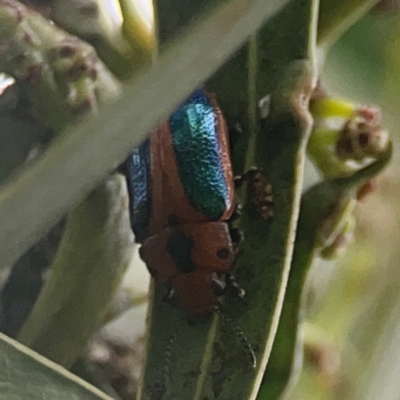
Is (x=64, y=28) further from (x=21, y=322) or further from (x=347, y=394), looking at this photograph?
(x=347, y=394)

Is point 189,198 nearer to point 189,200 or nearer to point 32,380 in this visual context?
point 189,200

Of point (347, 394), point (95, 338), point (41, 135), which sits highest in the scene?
point (41, 135)

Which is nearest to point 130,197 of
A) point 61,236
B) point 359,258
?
point 61,236

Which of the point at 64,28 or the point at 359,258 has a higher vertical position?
the point at 64,28

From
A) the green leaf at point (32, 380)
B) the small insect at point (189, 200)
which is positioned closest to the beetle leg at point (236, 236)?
the small insect at point (189, 200)

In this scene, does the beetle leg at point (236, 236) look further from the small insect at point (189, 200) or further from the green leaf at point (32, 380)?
the green leaf at point (32, 380)

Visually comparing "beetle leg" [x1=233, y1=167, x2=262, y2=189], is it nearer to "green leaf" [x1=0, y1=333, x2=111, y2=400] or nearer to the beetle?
the beetle
